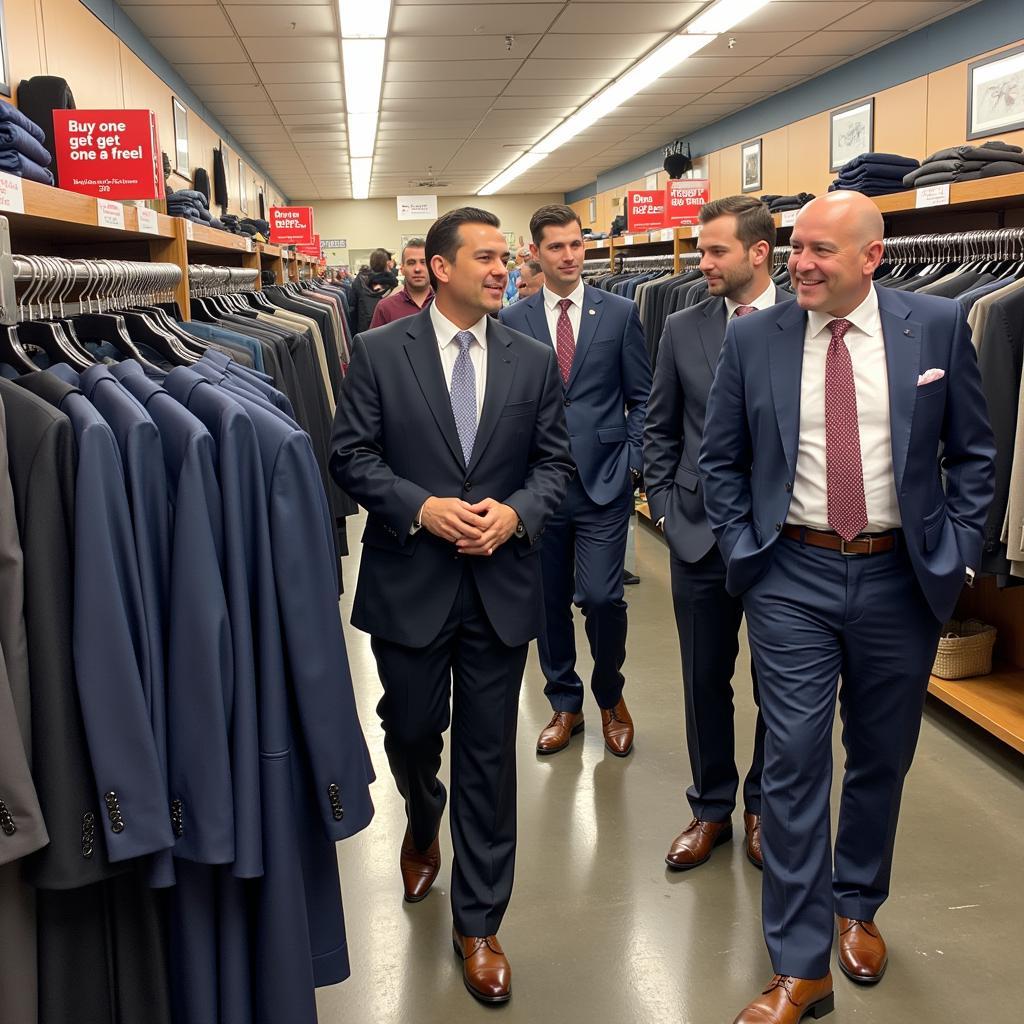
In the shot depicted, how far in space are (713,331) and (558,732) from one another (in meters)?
1.73

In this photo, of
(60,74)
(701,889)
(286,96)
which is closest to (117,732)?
(701,889)

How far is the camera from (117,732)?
5.03ft

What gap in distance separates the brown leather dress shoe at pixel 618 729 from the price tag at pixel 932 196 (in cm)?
233

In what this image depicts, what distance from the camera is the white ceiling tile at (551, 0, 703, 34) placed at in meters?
8.65

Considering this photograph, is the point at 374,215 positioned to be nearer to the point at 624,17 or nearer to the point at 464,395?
the point at 624,17

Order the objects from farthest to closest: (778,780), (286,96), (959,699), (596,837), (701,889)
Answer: (286,96) → (959,699) → (596,837) → (701,889) → (778,780)

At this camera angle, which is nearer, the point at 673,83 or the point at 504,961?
the point at 504,961

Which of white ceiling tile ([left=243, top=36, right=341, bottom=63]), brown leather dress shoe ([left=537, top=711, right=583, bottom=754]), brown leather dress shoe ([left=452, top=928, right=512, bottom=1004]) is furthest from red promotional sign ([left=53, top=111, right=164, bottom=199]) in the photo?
white ceiling tile ([left=243, top=36, right=341, bottom=63])

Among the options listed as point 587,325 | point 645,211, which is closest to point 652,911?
point 587,325

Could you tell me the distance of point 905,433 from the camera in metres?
2.46

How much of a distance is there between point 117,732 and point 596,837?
2247 mm

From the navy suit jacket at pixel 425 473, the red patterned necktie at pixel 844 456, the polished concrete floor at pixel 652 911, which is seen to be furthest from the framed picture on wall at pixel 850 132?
the navy suit jacket at pixel 425 473

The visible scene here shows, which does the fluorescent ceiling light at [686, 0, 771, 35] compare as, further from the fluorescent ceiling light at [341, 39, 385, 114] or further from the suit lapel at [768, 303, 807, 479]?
the suit lapel at [768, 303, 807, 479]

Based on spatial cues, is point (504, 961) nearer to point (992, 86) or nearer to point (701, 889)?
point (701, 889)
